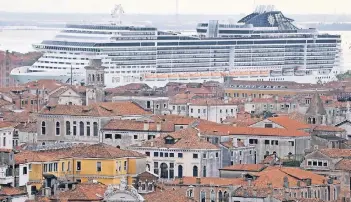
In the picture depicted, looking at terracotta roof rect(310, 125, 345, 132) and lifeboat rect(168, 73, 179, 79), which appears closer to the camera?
terracotta roof rect(310, 125, 345, 132)

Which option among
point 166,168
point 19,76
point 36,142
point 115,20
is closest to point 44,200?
point 166,168

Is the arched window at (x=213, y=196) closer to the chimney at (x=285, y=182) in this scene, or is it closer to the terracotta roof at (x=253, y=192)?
the chimney at (x=285, y=182)

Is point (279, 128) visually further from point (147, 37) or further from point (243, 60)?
point (243, 60)

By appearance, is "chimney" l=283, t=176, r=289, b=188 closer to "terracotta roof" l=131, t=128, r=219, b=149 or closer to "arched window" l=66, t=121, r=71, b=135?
"terracotta roof" l=131, t=128, r=219, b=149

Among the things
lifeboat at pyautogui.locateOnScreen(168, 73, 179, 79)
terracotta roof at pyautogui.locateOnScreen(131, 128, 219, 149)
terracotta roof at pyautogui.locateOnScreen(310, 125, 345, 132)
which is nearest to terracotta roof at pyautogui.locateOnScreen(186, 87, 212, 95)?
lifeboat at pyautogui.locateOnScreen(168, 73, 179, 79)

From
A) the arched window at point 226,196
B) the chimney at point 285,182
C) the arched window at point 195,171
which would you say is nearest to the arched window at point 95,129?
the arched window at point 195,171

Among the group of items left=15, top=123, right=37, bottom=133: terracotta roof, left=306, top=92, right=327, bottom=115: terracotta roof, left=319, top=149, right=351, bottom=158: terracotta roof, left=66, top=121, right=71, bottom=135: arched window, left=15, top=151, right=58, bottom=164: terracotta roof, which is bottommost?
left=306, top=92, right=327, bottom=115: terracotta roof
